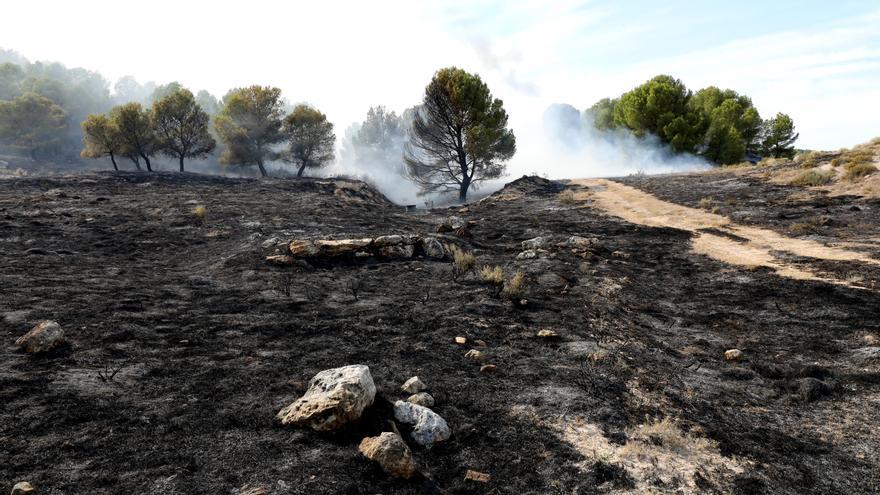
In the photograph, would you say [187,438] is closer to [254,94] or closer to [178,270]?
[178,270]

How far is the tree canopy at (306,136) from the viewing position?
1859 inches

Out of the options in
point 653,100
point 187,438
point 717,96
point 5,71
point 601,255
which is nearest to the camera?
point 187,438

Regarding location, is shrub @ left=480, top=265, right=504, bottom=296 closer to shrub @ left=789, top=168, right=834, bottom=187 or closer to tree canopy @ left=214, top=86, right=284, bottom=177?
shrub @ left=789, top=168, right=834, bottom=187

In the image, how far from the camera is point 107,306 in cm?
762

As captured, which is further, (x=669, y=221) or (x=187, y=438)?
(x=669, y=221)

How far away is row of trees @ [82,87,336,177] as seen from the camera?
39562 mm

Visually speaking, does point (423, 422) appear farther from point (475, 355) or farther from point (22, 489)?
point (22, 489)

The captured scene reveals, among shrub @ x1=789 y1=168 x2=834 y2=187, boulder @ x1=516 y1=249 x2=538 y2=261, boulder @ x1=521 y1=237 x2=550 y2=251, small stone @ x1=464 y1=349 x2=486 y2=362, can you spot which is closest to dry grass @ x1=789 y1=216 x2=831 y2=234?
shrub @ x1=789 y1=168 x2=834 y2=187

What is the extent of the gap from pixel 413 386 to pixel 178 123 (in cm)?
4799

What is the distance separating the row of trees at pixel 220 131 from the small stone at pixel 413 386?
44.6 m

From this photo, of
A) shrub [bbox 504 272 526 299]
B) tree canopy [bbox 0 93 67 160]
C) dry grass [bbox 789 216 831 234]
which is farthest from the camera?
tree canopy [bbox 0 93 67 160]

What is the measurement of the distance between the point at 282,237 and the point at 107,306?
6.46m

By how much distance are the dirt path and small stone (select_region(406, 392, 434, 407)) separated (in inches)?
419

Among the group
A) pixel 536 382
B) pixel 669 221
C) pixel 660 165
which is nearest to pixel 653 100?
pixel 660 165
